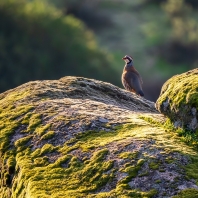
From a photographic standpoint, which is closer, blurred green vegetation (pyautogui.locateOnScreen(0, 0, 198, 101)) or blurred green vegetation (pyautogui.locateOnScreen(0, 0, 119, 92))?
blurred green vegetation (pyautogui.locateOnScreen(0, 0, 119, 92))

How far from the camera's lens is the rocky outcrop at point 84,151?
6.75 metres

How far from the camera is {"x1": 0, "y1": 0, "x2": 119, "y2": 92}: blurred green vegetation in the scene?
4466 centimetres

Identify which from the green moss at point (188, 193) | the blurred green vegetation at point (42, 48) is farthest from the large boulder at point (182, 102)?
the blurred green vegetation at point (42, 48)

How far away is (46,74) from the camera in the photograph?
147 feet

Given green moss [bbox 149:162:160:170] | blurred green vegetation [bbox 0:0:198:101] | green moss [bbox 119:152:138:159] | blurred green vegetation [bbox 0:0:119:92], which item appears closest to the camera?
green moss [bbox 149:162:160:170]

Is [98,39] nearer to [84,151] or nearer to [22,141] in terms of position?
[22,141]

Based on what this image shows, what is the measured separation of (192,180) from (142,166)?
58 cm

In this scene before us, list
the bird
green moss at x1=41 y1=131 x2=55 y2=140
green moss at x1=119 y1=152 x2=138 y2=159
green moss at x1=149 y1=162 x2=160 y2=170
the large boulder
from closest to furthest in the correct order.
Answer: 1. green moss at x1=149 y1=162 x2=160 y2=170
2. green moss at x1=119 y1=152 x2=138 y2=159
3. the large boulder
4. green moss at x1=41 y1=131 x2=55 y2=140
5. the bird

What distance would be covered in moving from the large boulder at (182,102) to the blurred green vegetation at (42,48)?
36.4 m

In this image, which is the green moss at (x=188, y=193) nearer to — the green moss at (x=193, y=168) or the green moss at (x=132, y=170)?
the green moss at (x=193, y=168)

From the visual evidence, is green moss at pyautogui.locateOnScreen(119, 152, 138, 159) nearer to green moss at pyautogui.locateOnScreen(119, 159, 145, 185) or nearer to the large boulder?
green moss at pyautogui.locateOnScreen(119, 159, 145, 185)

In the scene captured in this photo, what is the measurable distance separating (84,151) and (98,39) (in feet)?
170

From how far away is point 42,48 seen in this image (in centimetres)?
4612

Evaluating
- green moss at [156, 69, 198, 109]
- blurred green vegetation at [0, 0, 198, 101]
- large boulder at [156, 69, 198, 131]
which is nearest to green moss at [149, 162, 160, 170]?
large boulder at [156, 69, 198, 131]
